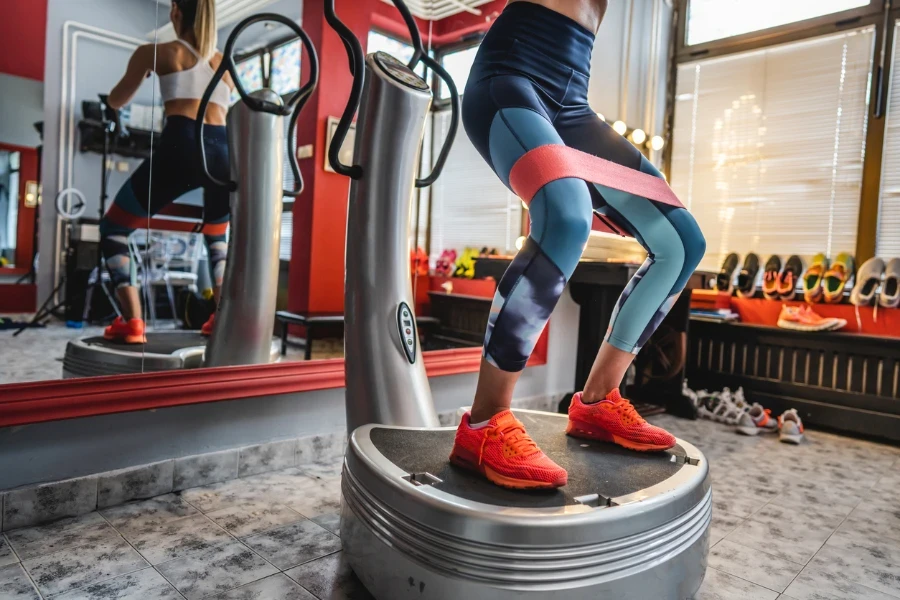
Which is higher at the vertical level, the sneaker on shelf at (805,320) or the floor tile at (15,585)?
the sneaker on shelf at (805,320)

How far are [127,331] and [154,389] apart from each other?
0.63 feet

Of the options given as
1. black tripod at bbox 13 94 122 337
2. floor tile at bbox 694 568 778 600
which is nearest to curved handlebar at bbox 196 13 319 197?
black tripod at bbox 13 94 122 337

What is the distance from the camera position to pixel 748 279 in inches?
136

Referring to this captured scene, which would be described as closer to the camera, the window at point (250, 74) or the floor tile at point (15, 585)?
the floor tile at point (15, 585)

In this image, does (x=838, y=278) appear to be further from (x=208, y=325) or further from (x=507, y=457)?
(x=208, y=325)

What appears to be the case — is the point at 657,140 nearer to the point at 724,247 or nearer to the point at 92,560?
the point at 724,247

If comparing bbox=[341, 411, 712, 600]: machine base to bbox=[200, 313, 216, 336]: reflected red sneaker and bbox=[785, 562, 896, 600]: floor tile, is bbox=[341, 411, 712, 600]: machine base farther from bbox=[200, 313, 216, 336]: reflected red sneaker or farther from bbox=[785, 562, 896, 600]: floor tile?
bbox=[200, 313, 216, 336]: reflected red sneaker

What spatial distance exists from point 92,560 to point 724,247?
370 centimetres

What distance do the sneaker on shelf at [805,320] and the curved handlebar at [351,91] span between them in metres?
2.52

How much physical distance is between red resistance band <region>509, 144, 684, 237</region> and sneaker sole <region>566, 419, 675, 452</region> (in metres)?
0.57

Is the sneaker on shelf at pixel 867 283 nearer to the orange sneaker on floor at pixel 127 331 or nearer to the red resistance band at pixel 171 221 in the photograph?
the red resistance band at pixel 171 221

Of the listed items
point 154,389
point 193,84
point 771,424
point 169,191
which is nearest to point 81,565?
point 154,389

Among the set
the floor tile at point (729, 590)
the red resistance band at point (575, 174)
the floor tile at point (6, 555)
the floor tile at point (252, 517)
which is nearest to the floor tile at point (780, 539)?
the floor tile at point (729, 590)

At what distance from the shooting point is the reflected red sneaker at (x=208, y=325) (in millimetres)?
1830
